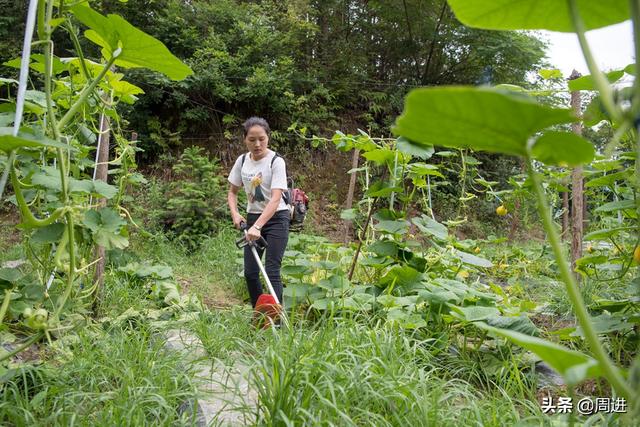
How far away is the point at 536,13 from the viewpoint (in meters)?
0.42

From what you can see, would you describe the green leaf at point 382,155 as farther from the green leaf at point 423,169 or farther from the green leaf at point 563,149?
the green leaf at point 563,149

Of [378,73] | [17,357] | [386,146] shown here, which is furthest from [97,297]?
[378,73]

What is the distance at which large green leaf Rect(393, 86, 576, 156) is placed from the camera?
0.91ft

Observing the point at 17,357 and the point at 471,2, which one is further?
the point at 17,357

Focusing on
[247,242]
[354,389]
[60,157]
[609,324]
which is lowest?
[354,389]

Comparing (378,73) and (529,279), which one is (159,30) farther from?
(529,279)

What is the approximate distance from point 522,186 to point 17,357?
114 inches

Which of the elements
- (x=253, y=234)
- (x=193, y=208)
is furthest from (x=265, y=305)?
(x=193, y=208)

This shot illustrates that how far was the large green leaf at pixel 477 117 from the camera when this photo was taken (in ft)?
0.91

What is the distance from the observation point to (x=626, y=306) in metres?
1.95

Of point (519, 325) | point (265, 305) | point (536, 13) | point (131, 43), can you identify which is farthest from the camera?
point (265, 305)

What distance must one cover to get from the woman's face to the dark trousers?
0.41 metres

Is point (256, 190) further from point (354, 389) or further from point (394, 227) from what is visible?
point (354, 389)

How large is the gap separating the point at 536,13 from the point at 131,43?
822 millimetres
